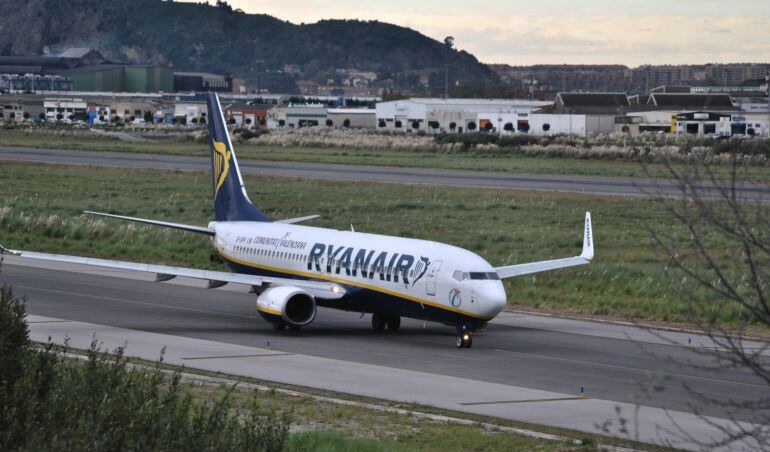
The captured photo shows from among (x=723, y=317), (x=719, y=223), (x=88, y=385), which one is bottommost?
(x=723, y=317)

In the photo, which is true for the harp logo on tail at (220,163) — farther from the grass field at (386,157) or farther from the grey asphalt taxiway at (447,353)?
the grass field at (386,157)

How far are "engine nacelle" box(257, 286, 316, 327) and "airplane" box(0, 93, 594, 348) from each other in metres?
0.03

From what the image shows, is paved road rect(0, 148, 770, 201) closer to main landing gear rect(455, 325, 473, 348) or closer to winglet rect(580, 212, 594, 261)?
winglet rect(580, 212, 594, 261)

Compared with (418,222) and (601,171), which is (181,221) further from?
(601,171)

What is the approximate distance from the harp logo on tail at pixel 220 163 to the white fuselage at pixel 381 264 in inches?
145

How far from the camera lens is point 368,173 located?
9944 centimetres

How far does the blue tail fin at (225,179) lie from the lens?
4548 cm

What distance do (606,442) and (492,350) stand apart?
11375 millimetres

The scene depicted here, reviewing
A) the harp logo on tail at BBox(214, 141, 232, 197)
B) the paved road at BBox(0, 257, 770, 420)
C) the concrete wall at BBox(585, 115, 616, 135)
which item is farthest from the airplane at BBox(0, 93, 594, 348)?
the concrete wall at BBox(585, 115, 616, 135)

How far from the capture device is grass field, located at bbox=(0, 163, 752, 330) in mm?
45156

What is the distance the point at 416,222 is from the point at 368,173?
34516 mm

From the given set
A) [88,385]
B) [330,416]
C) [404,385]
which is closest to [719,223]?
[88,385]

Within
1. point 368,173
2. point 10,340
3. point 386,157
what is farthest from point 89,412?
point 386,157

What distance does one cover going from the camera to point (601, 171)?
102375 mm
